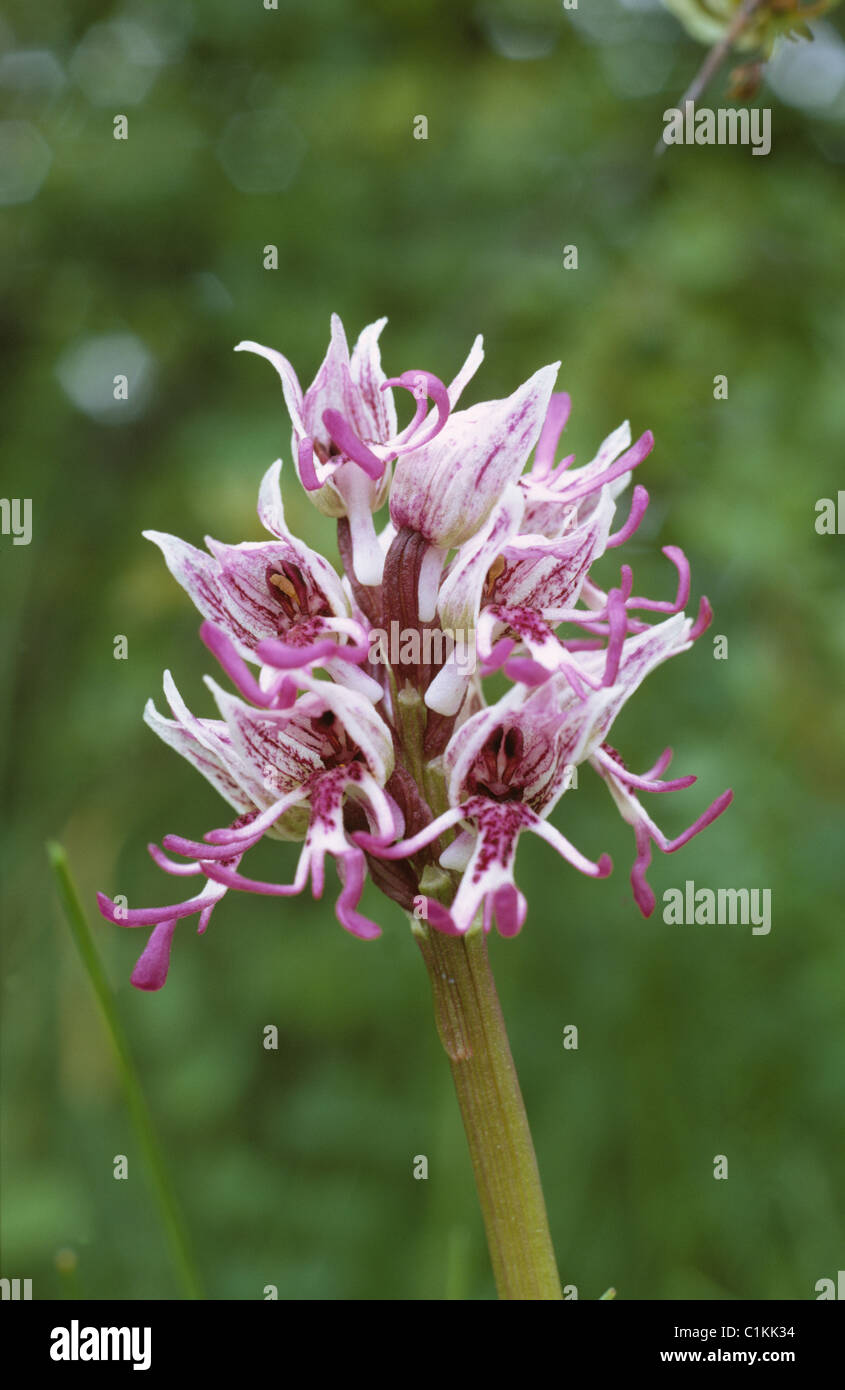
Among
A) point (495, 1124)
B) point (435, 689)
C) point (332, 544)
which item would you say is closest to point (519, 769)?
point (435, 689)

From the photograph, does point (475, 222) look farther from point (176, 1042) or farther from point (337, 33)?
point (176, 1042)

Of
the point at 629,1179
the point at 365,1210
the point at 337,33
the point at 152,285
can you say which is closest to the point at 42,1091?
the point at 365,1210

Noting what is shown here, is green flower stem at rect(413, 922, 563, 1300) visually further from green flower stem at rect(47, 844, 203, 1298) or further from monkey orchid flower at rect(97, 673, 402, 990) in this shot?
green flower stem at rect(47, 844, 203, 1298)

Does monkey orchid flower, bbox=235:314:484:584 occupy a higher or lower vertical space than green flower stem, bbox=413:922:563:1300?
higher

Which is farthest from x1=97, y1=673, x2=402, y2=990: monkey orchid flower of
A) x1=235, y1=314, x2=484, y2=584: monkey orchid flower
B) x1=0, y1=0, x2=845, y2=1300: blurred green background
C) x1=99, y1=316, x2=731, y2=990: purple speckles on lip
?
x1=0, y1=0, x2=845, y2=1300: blurred green background

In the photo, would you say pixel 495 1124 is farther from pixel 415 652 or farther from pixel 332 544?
pixel 332 544
